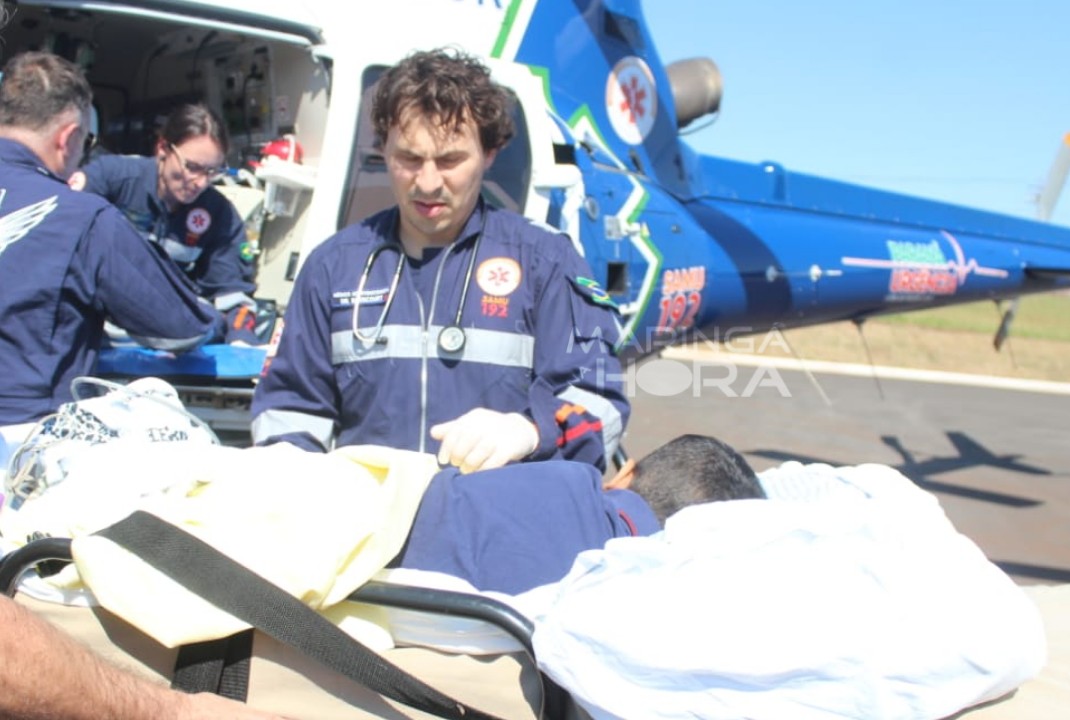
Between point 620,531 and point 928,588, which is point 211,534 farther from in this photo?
point 928,588

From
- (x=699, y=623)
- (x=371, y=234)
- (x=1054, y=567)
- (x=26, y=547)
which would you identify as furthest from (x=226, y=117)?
(x=1054, y=567)

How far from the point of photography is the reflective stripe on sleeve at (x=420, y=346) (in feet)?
7.82

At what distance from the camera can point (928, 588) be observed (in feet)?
4.88

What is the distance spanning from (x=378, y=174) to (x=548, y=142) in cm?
66

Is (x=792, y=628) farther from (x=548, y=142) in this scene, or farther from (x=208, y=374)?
(x=548, y=142)

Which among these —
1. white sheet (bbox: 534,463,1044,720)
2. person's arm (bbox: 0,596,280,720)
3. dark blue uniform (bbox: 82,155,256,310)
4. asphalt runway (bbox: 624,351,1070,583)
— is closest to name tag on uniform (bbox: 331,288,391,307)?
white sheet (bbox: 534,463,1044,720)

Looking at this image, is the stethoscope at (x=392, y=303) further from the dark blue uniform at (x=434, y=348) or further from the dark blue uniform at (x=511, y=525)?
the dark blue uniform at (x=511, y=525)

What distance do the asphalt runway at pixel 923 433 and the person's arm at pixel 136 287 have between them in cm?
368

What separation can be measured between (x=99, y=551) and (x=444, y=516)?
0.56 metres

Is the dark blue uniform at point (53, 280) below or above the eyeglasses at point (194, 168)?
below

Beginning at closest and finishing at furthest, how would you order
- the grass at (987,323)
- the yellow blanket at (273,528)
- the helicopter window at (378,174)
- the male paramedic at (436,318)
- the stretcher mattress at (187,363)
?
the yellow blanket at (273,528), the male paramedic at (436,318), the stretcher mattress at (187,363), the helicopter window at (378,174), the grass at (987,323)

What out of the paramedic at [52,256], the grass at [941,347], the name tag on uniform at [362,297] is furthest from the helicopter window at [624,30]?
the grass at [941,347]

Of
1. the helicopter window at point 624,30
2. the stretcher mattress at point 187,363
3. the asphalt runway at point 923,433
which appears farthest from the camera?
the asphalt runway at point 923,433

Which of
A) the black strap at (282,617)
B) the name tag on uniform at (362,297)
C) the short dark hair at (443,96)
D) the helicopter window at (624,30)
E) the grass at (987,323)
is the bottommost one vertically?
the grass at (987,323)
